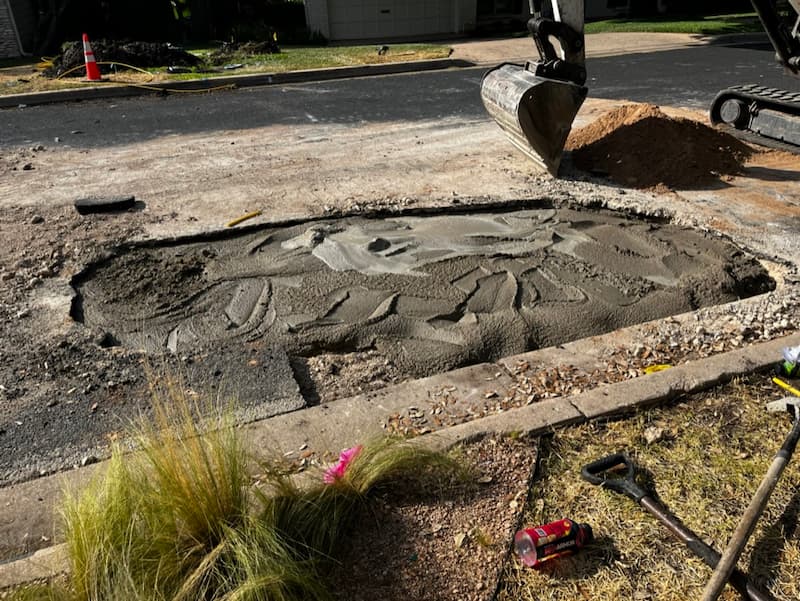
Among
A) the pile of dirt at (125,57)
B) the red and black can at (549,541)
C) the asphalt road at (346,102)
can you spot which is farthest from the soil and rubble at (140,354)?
the pile of dirt at (125,57)

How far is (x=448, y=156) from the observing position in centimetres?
716

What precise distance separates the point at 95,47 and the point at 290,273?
43.4ft

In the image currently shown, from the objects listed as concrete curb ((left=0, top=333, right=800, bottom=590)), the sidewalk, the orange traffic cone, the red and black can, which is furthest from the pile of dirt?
the red and black can

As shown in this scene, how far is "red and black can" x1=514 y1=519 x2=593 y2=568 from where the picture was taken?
7.06 ft

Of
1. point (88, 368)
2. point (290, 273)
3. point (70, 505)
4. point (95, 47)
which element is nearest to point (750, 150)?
point (290, 273)

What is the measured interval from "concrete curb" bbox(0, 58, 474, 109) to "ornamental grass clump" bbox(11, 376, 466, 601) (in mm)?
11193

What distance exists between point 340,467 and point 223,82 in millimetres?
11548

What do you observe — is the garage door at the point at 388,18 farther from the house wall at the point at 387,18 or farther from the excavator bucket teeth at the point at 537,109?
the excavator bucket teeth at the point at 537,109

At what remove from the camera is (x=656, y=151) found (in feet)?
21.2

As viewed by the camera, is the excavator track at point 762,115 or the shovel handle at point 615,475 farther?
the excavator track at point 762,115

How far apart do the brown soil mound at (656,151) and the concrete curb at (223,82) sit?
7358mm

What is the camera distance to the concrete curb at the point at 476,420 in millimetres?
2742

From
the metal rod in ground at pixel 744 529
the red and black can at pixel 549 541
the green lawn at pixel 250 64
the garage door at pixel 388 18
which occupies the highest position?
the garage door at pixel 388 18

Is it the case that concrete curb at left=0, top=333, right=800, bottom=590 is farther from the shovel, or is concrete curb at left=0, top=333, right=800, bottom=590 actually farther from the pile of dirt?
the pile of dirt
